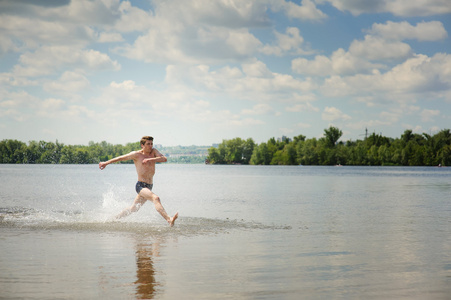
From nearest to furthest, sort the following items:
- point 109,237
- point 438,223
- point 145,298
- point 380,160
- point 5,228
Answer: point 145,298 → point 109,237 → point 5,228 → point 438,223 → point 380,160

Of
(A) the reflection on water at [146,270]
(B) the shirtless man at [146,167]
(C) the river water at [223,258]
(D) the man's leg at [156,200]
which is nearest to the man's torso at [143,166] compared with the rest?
(B) the shirtless man at [146,167]

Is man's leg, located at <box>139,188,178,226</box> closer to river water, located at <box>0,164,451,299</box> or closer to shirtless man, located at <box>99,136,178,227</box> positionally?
shirtless man, located at <box>99,136,178,227</box>

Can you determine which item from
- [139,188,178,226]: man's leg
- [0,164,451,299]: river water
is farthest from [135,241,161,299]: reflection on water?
[139,188,178,226]: man's leg

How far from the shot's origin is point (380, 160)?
19350 cm

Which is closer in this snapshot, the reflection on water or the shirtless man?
the reflection on water

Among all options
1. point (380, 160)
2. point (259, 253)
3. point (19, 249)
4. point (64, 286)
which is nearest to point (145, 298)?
point (64, 286)

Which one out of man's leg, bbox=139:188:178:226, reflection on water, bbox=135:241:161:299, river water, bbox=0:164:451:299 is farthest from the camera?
man's leg, bbox=139:188:178:226

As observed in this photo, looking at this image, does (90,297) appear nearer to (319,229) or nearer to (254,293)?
(254,293)

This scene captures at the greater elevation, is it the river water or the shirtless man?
the shirtless man

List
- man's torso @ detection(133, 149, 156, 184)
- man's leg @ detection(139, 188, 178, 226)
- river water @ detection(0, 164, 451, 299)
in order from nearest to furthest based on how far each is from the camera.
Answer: river water @ detection(0, 164, 451, 299), man's leg @ detection(139, 188, 178, 226), man's torso @ detection(133, 149, 156, 184)

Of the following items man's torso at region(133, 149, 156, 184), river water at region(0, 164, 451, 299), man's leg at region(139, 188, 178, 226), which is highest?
man's torso at region(133, 149, 156, 184)

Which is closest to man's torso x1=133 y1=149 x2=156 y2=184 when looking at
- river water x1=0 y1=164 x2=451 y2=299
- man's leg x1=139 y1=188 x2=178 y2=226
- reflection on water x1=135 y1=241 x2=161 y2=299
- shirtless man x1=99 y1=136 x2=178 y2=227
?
shirtless man x1=99 y1=136 x2=178 y2=227

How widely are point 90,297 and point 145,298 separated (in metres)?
0.80

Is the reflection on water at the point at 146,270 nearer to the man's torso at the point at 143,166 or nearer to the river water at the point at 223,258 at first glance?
the river water at the point at 223,258
